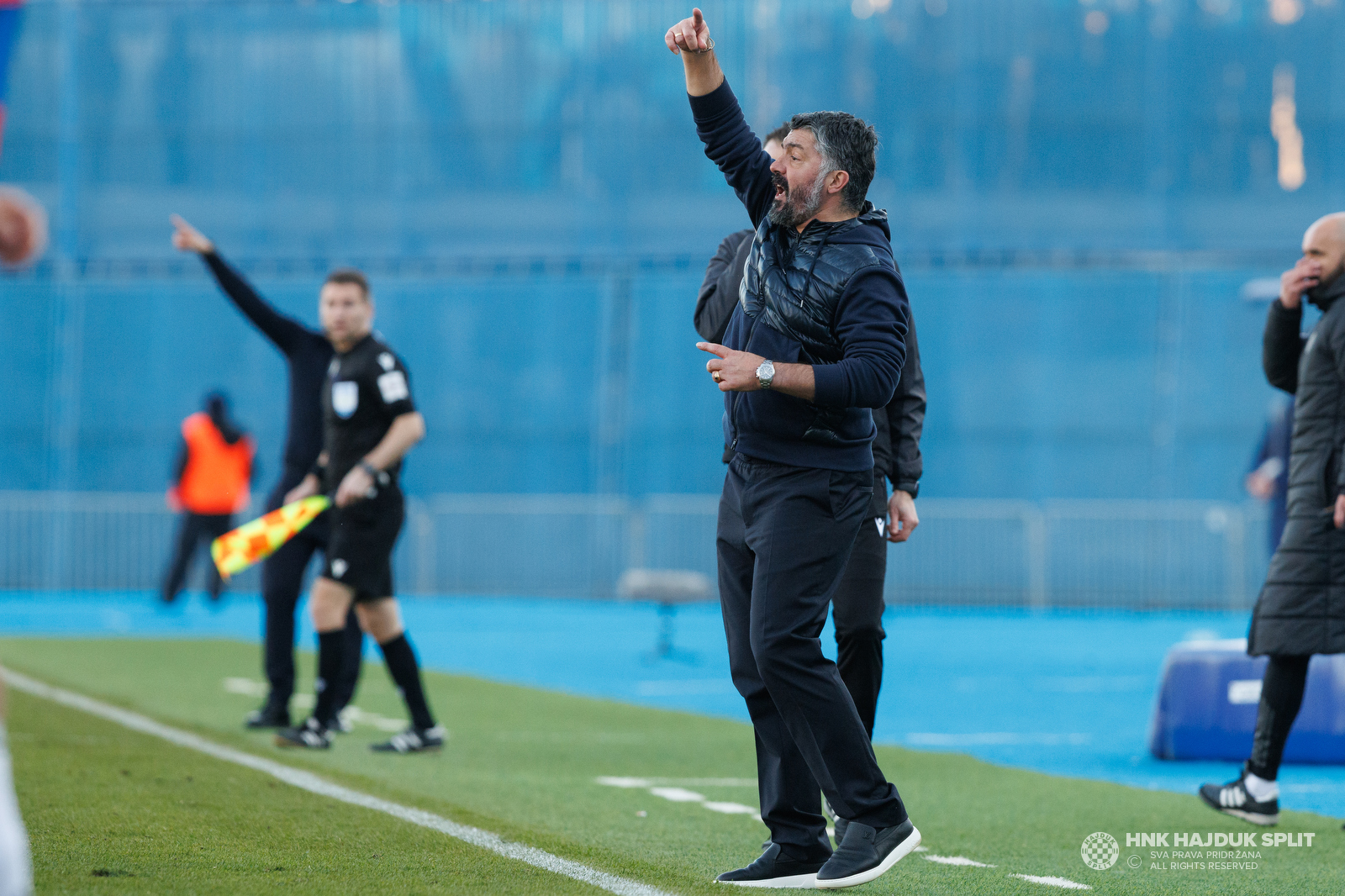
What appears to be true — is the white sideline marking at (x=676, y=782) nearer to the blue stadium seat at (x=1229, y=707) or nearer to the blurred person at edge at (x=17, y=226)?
the blue stadium seat at (x=1229, y=707)

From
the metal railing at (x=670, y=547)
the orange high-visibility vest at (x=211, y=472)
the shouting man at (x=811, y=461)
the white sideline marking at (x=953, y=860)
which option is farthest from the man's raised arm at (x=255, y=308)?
the metal railing at (x=670, y=547)

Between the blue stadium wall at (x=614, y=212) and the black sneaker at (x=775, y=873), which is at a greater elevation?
the blue stadium wall at (x=614, y=212)

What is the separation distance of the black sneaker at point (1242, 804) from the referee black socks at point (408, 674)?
10.6 feet

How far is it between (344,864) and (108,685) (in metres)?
5.94

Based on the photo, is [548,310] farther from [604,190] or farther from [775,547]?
[775,547]

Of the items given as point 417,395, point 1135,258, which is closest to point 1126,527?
point 1135,258

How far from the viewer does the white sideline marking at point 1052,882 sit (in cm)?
431

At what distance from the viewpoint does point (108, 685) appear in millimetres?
9672

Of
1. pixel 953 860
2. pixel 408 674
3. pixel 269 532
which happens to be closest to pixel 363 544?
pixel 269 532

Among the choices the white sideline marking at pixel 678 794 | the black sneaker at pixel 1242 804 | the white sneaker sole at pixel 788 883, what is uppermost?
the white sneaker sole at pixel 788 883

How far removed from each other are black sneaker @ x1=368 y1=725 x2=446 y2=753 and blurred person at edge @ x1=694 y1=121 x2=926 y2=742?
109 inches

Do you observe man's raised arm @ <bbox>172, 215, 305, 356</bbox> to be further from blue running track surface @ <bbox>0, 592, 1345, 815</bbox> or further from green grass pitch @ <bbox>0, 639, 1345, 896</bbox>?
blue running track surface @ <bbox>0, 592, 1345, 815</bbox>

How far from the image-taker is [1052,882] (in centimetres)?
438

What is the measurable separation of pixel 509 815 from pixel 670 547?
12779mm
